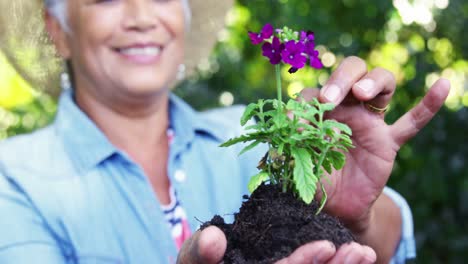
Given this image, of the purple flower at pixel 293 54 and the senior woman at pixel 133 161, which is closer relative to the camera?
the purple flower at pixel 293 54

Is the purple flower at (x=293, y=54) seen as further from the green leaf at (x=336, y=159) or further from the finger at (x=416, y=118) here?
the finger at (x=416, y=118)

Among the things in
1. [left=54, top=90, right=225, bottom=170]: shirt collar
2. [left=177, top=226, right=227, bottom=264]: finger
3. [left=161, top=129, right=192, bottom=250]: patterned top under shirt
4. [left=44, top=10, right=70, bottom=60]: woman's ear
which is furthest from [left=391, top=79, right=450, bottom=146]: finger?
[left=44, top=10, right=70, bottom=60]: woman's ear

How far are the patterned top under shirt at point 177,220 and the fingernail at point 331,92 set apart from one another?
0.93 metres

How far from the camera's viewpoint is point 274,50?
1693 millimetres

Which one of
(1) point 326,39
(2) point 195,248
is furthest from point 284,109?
(1) point 326,39

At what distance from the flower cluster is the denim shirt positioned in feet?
3.36

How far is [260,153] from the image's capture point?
9.23 ft

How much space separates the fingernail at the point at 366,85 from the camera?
6.25ft

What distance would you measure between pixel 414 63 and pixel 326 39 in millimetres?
477

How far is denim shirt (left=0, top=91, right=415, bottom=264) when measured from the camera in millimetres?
2404

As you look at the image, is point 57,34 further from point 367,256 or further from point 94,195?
point 367,256

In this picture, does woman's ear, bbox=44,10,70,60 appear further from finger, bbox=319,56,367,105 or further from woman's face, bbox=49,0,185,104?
finger, bbox=319,56,367,105

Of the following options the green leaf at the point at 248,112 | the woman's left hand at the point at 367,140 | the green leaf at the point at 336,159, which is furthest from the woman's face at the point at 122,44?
the green leaf at the point at 336,159

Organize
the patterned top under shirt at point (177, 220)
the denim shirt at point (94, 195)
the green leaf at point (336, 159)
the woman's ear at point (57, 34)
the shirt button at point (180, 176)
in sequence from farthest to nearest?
the woman's ear at point (57, 34)
the shirt button at point (180, 176)
the patterned top under shirt at point (177, 220)
the denim shirt at point (94, 195)
the green leaf at point (336, 159)
